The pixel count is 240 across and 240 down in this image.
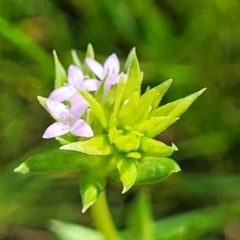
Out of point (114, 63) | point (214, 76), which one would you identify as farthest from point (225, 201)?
point (114, 63)

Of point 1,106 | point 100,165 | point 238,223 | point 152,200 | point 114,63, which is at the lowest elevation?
point 238,223

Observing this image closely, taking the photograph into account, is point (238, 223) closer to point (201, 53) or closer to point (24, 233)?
point (201, 53)

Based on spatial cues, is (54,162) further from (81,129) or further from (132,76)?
(132,76)

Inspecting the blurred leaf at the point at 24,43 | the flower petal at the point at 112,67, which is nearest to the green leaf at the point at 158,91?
the flower petal at the point at 112,67

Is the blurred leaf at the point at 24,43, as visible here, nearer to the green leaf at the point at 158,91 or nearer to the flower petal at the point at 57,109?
the flower petal at the point at 57,109

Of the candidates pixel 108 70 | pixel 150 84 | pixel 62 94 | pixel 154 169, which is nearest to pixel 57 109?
pixel 62 94

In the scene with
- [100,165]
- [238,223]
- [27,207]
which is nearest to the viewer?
[100,165]

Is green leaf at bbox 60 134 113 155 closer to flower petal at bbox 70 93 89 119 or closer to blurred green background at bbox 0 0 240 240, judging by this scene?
flower petal at bbox 70 93 89 119
